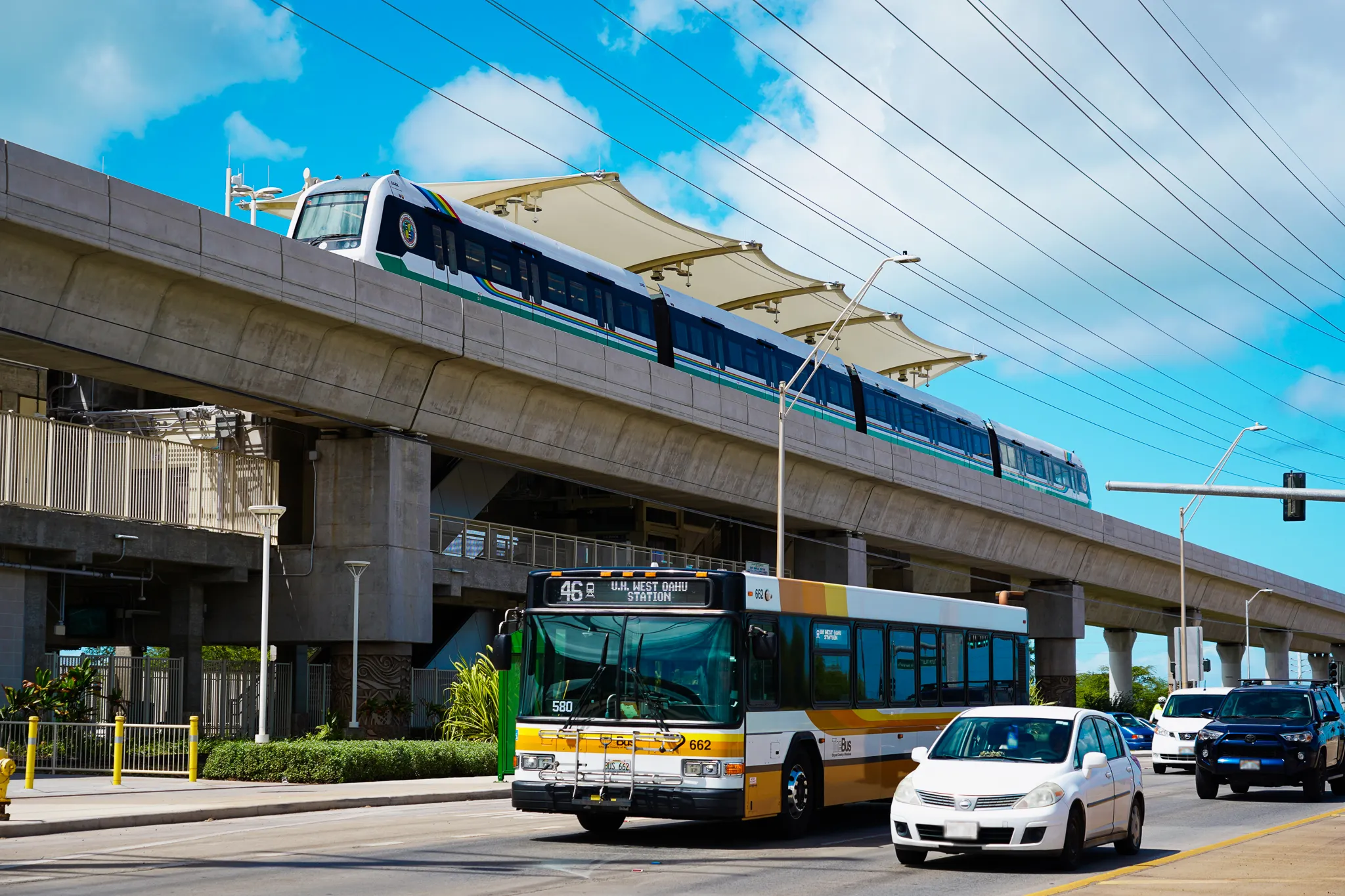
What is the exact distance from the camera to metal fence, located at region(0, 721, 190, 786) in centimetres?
2655

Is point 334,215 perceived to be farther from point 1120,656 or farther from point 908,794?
point 1120,656

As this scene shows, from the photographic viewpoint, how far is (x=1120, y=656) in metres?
97.8

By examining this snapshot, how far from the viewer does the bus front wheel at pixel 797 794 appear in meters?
16.3

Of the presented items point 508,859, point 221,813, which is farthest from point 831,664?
point 221,813

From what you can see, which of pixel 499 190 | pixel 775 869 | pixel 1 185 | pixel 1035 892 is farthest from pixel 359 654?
pixel 1035 892

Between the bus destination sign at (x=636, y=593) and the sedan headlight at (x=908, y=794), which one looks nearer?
the sedan headlight at (x=908, y=794)

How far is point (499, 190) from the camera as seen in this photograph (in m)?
44.6

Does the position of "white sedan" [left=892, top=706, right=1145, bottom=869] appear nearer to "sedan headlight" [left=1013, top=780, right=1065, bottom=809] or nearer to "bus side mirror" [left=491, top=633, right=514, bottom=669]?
"sedan headlight" [left=1013, top=780, right=1065, bottom=809]

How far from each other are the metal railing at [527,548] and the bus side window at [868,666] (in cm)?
1495

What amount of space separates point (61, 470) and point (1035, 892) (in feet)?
74.3

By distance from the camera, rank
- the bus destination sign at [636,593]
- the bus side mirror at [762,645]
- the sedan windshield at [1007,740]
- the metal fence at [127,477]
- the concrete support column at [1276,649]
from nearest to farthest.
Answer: the sedan windshield at [1007,740], the bus side mirror at [762,645], the bus destination sign at [636,593], the metal fence at [127,477], the concrete support column at [1276,649]

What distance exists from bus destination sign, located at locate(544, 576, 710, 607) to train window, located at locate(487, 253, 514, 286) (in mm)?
18400

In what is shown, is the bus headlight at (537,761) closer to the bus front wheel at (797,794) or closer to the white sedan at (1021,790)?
the bus front wheel at (797,794)

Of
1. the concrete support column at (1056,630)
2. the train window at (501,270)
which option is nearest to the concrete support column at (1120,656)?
the concrete support column at (1056,630)
